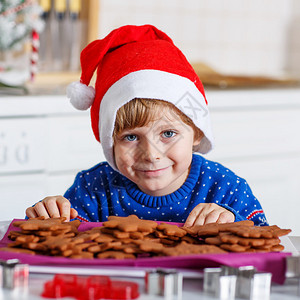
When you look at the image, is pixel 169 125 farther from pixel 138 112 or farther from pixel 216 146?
pixel 216 146

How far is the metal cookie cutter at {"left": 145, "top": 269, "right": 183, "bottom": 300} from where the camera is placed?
725 mm

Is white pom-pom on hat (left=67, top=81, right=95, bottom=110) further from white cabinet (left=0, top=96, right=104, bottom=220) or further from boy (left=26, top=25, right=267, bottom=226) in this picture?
white cabinet (left=0, top=96, right=104, bottom=220)

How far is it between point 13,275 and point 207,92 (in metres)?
1.73

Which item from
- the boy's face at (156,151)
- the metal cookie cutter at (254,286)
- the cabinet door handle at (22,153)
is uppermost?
the boy's face at (156,151)

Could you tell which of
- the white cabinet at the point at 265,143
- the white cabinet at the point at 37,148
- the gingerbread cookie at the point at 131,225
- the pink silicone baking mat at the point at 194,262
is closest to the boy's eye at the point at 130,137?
the gingerbread cookie at the point at 131,225

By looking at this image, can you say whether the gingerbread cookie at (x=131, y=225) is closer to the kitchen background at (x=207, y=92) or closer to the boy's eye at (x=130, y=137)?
the boy's eye at (x=130, y=137)

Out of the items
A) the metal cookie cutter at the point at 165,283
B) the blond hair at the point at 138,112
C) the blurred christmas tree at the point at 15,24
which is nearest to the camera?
the metal cookie cutter at the point at 165,283

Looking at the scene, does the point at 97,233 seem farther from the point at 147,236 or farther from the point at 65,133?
the point at 65,133

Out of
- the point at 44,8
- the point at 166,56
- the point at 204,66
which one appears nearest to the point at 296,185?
the point at 204,66

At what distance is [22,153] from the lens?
219cm

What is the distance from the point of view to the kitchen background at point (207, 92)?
2197 mm

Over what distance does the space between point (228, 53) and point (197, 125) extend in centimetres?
200

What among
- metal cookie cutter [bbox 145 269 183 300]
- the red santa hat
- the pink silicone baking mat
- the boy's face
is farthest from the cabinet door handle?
metal cookie cutter [bbox 145 269 183 300]

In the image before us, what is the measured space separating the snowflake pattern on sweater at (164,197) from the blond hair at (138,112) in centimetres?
20
